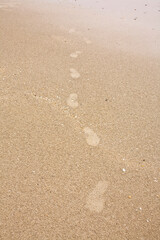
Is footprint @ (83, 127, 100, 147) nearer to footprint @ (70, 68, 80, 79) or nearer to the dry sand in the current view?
the dry sand

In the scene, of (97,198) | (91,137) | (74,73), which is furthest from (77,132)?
(74,73)

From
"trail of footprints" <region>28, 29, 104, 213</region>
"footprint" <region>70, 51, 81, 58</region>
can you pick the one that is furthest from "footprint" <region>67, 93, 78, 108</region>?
"footprint" <region>70, 51, 81, 58</region>

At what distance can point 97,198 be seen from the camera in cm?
139

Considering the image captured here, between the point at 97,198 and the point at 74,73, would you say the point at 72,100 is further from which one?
the point at 97,198

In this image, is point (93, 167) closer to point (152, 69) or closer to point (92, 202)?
point (92, 202)

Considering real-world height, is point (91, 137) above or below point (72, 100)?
below

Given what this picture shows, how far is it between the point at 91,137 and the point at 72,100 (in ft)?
1.52

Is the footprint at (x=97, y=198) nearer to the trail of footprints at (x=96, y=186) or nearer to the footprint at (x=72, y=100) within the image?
the trail of footprints at (x=96, y=186)

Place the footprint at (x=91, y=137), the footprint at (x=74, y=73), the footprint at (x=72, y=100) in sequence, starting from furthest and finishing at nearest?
the footprint at (x=74, y=73)
the footprint at (x=72, y=100)
the footprint at (x=91, y=137)

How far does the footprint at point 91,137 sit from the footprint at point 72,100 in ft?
0.95

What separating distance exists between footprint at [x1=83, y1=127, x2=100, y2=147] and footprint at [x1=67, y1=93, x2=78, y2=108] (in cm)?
29

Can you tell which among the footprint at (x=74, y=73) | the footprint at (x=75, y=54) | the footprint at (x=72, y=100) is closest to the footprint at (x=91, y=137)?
the footprint at (x=72, y=100)

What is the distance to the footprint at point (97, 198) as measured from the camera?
135 cm

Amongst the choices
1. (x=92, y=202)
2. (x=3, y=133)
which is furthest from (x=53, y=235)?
(x=3, y=133)
